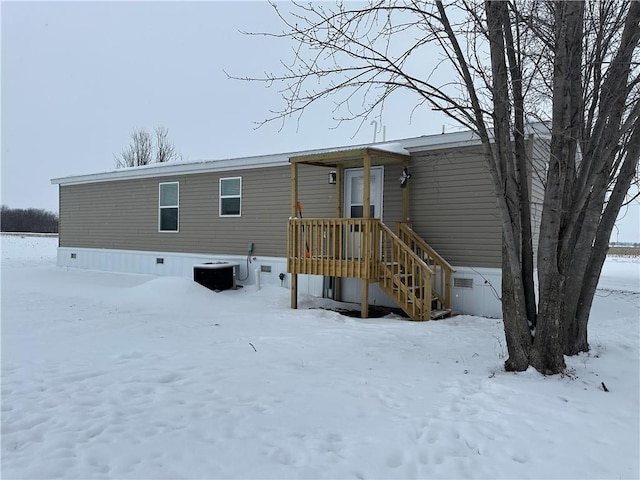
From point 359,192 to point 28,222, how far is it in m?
49.6

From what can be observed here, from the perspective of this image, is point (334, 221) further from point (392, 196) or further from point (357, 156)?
point (392, 196)

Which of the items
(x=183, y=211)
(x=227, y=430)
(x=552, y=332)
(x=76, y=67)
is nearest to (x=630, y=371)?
(x=552, y=332)

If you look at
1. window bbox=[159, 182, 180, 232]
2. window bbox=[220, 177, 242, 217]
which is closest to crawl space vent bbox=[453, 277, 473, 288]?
window bbox=[220, 177, 242, 217]

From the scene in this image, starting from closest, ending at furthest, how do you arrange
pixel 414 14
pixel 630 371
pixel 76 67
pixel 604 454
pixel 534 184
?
pixel 604 454 → pixel 630 371 → pixel 414 14 → pixel 534 184 → pixel 76 67

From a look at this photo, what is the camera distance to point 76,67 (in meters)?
20.2

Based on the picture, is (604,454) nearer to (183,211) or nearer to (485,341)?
(485,341)

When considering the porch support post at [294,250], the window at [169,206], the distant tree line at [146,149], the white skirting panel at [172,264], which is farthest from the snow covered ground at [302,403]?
the distant tree line at [146,149]

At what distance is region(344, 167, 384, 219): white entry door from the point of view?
352 inches

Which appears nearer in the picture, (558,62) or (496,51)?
(558,62)

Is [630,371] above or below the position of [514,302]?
below

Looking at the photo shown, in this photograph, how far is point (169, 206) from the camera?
39.8ft

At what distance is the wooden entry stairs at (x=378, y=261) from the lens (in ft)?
24.6

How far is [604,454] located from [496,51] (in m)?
3.39

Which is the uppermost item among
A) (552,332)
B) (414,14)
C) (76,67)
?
(76,67)
